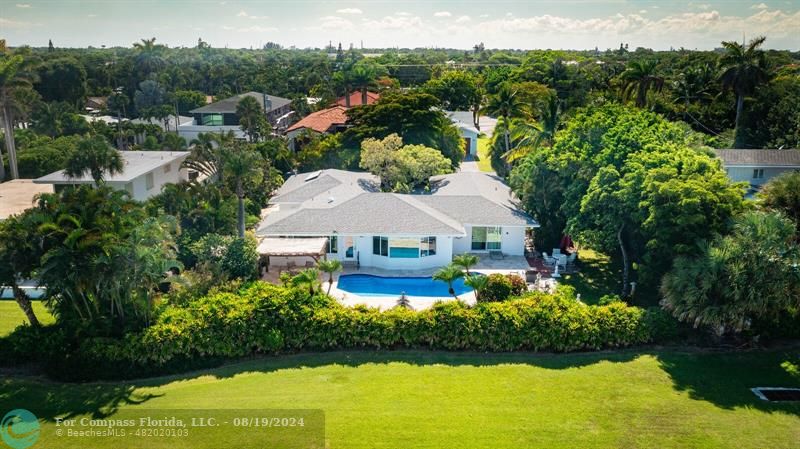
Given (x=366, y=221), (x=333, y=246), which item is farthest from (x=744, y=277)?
(x=333, y=246)

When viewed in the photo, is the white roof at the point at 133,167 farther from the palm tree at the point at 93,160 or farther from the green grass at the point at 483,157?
the green grass at the point at 483,157

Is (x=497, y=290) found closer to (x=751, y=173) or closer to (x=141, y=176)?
(x=141, y=176)

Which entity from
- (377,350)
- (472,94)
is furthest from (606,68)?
(377,350)

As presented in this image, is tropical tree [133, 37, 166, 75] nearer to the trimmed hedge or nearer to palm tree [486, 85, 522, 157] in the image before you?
palm tree [486, 85, 522, 157]

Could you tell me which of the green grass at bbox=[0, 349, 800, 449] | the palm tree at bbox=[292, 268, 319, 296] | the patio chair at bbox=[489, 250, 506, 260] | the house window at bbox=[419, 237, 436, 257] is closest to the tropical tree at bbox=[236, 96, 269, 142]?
the house window at bbox=[419, 237, 436, 257]

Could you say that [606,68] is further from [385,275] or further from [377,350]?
[377,350]

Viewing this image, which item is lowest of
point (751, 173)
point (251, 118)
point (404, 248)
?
point (404, 248)

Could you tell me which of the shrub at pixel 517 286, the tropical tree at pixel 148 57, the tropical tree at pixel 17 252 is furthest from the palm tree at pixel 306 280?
the tropical tree at pixel 148 57
